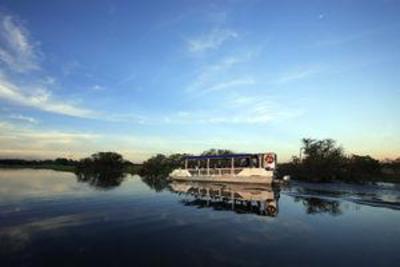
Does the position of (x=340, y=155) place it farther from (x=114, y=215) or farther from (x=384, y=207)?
(x=114, y=215)

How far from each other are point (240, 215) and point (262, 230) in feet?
16.4

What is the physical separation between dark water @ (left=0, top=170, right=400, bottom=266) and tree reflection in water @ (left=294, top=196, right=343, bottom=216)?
0.07 m

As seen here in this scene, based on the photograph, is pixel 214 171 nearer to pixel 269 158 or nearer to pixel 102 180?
pixel 269 158

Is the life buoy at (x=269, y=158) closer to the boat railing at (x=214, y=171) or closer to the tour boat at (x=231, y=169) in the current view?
the tour boat at (x=231, y=169)

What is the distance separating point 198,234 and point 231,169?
117 feet

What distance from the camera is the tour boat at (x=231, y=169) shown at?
4747 centimetres

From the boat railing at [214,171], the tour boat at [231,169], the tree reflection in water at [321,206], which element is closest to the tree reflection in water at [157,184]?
the tour boat at [231,169]

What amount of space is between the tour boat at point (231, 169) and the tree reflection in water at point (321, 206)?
617 inches

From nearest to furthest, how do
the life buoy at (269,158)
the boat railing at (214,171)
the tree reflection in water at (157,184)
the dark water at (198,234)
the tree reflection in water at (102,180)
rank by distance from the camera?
1. the dark water at (198,234)
2. the tree reflection in water at (157,184)
3. the life buoy at (269,158)
4. the tree reflection in water at (102,180)
5. the boat railing at (214,171)

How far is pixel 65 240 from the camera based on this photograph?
574 inches

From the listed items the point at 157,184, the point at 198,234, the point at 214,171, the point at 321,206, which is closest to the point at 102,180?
the point at 157,184

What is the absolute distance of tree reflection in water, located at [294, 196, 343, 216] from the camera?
2442 centimetres

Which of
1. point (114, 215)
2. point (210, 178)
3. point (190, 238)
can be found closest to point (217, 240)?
point (190, 238)

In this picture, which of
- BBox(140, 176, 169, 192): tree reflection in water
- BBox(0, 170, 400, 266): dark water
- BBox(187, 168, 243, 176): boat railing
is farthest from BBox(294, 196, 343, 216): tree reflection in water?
BBox(187, 168, 243, 176): boat railing
